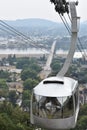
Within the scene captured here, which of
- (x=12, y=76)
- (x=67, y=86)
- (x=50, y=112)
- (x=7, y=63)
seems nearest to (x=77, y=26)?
(x=67, y=86)

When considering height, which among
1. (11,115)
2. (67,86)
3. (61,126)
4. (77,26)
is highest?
(77,26)

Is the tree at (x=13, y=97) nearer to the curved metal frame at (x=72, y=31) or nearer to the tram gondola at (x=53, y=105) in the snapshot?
the curved metal frame at (x=72, y=31)

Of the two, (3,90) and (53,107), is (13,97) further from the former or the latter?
(53,107)

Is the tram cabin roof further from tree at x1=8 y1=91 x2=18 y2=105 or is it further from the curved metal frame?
tree at x1=8 y1=91 x2=18 y2=105

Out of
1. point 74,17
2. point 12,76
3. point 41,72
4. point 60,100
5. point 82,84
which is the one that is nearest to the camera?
point 60,100

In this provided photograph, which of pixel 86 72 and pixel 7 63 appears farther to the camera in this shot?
pixel 7 63

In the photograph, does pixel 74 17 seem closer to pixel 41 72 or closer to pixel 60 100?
pixel 60 100

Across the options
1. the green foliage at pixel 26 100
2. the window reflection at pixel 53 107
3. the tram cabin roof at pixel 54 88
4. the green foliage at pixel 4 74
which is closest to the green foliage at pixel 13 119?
the tram cabin roof at pixel 54 88

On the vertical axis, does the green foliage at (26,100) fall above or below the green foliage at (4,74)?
above
